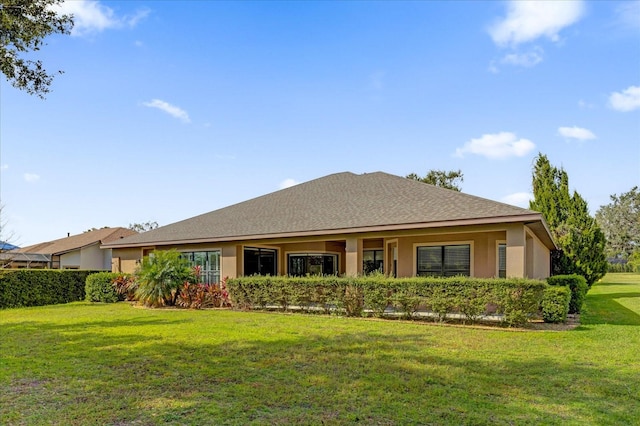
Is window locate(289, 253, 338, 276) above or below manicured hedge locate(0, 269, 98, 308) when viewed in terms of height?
above

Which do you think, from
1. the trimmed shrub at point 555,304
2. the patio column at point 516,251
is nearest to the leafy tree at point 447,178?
the patio column at point 516,251

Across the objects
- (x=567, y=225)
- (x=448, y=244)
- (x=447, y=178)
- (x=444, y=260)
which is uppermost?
(x=447, y=178)

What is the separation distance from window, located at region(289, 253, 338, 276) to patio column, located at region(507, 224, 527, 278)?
881 centimetres

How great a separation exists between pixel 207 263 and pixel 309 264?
4.42 m

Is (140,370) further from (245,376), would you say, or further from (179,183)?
(179,183)

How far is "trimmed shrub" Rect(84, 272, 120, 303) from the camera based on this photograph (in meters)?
20.4

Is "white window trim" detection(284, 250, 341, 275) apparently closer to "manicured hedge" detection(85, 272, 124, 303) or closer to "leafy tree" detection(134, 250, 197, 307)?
"leafy tree" detection(134, 250, 197, 307)

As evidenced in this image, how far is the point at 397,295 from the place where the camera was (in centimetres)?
1269

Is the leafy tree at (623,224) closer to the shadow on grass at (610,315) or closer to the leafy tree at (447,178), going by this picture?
the leafy tree at (447,178)

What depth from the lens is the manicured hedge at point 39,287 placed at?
61.0ft

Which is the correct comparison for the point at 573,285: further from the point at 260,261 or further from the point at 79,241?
the point at 79,241

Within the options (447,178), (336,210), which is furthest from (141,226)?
(336,210)

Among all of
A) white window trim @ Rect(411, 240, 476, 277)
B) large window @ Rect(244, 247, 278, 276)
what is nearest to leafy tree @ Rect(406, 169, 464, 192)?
large window @ Rect(244, 247, 278, 276)

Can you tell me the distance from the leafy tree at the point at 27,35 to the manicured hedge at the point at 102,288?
1136 cm
